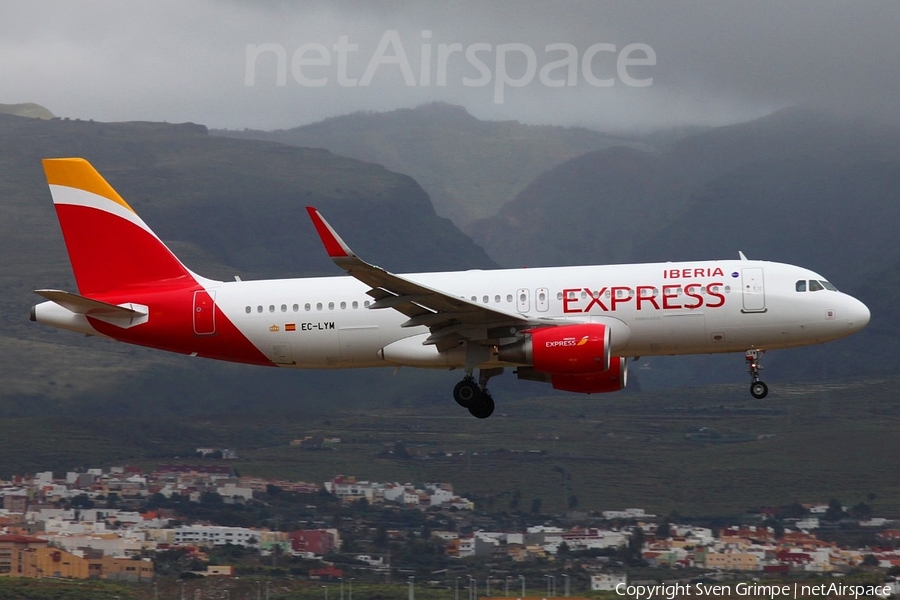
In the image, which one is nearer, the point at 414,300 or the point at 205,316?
the point at 414,300


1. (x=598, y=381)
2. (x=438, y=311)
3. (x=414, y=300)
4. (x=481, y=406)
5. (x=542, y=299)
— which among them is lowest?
(x=481, y=406)

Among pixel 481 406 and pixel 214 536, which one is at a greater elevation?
pixel 481 406

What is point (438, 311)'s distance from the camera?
4056cm

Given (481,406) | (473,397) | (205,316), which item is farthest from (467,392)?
(205,316)

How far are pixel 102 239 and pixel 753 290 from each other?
842 inches

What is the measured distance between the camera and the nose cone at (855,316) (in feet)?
135

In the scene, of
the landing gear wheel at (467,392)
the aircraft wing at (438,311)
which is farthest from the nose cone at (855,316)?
the landing gear wheel at (467,392)

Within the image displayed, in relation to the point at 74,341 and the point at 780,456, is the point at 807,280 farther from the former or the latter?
the point at 74,341

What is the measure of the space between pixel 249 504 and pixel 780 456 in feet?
188

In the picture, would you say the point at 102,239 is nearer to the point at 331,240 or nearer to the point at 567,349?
the point at 331,240

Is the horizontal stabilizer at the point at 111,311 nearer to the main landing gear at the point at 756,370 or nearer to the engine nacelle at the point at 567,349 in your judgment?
the engine nacelle at the point at 567,349

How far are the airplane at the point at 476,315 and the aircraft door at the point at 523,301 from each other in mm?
43

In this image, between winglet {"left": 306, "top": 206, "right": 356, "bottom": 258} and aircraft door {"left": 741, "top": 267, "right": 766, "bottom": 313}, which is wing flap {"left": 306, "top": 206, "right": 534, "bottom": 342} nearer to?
winglet {"left": 306, "top": 206, "right": 356, "bottom": 258}

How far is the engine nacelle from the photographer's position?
130 feet
